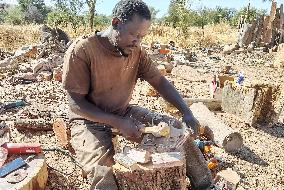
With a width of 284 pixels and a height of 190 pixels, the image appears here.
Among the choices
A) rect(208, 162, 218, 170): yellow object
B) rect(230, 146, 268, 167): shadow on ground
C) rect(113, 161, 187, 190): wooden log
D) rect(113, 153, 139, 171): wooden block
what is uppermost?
rect(113, 153, 139, 171): wooden block

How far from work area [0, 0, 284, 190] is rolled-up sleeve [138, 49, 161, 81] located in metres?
0.01

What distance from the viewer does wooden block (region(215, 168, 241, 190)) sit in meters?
3.46

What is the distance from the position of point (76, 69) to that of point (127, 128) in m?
0.66

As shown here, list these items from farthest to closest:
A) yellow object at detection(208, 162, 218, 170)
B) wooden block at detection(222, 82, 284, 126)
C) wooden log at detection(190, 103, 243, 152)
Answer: wooden block at detection(222, 82, 284, 126) → wooden log at detection(190, 103, 243, 152) → yellow object at detection(208, 162, 218, 170)

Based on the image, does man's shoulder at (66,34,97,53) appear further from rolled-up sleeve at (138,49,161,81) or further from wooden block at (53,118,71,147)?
wooden block at (53,118,71,147)

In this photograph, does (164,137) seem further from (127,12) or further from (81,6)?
(81,6)

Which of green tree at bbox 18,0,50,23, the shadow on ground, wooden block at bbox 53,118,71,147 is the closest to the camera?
wooden block at bbox 53,118,71,147

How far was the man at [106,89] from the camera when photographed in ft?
9.10

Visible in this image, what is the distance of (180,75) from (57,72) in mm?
3323

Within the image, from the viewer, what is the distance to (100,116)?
2.85 m

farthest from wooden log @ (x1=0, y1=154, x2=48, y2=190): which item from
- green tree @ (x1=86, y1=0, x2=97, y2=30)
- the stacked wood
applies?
green tree @ (x1=86, y1=0, x2=97, y2=30)

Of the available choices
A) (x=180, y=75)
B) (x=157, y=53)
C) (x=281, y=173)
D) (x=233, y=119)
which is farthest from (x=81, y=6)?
(x=281, y=173)

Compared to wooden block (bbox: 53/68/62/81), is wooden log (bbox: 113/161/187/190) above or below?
above

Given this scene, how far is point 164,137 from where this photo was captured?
9.52 feet
